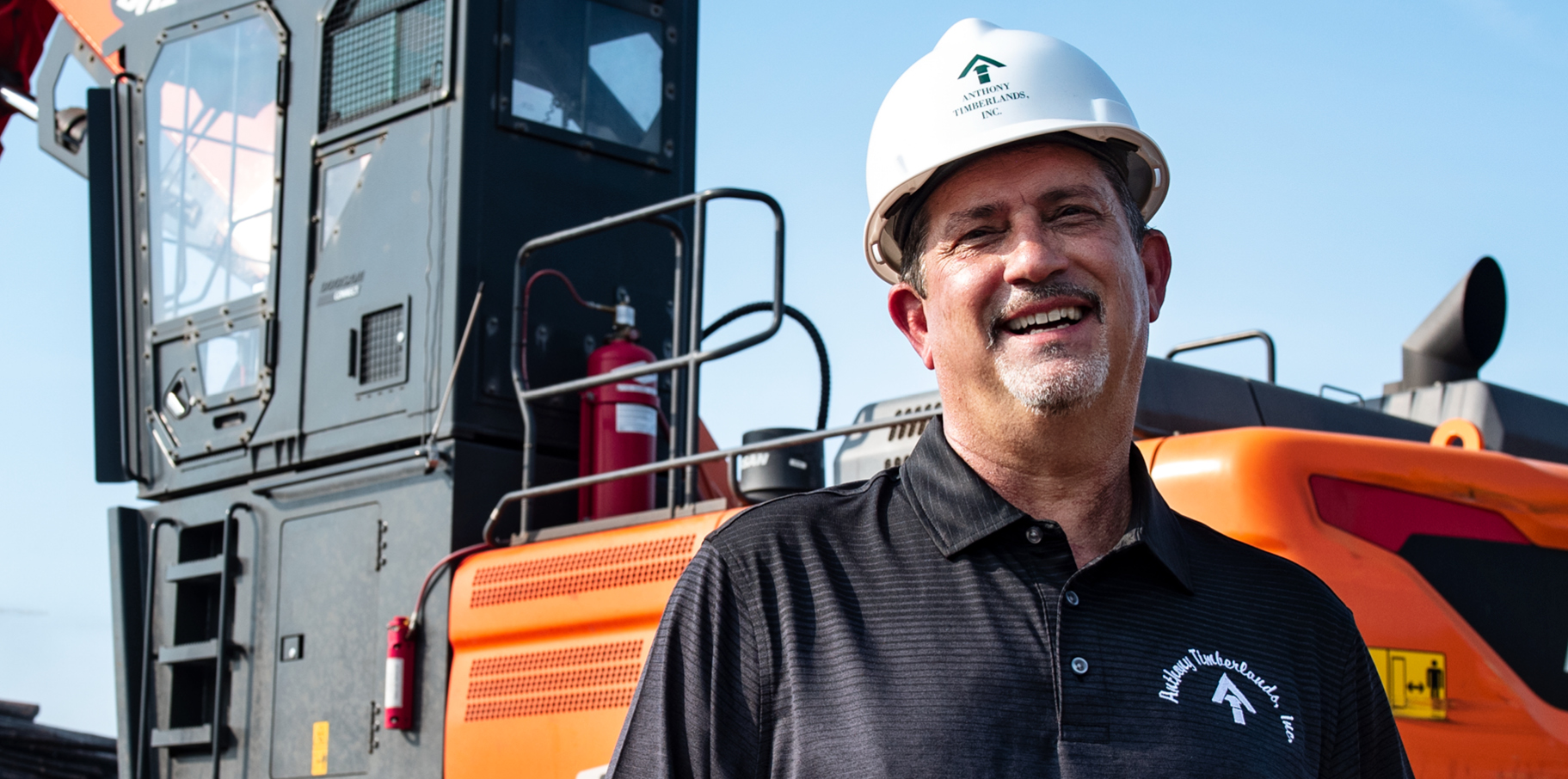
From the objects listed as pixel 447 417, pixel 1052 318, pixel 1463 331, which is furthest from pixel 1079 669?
pixel 1463 331

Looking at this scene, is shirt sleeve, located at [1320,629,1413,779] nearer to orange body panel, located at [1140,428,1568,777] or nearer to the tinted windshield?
orange body panel, located at [1140,428,1568,777]

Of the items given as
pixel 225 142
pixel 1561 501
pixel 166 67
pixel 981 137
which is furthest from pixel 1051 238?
pixel 166 67

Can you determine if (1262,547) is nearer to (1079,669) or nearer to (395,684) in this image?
(1079,669)

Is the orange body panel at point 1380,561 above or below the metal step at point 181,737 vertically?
above

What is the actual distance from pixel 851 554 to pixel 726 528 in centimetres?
14

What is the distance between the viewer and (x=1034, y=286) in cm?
181

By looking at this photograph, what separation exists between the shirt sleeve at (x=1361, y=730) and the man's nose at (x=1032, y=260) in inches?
23.1

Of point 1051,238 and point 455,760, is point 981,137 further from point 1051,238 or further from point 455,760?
point 455,760

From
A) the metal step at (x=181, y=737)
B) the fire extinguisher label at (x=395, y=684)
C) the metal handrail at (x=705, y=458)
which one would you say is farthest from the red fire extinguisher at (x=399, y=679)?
the metal step at (x=181, y=737)

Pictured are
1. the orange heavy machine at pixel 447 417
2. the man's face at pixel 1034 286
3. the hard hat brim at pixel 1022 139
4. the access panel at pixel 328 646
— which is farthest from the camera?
the access panel at pixel 328 646

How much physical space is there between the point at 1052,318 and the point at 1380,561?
1.73 m

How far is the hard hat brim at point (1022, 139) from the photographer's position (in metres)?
1.93

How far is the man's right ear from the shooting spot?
2.01m

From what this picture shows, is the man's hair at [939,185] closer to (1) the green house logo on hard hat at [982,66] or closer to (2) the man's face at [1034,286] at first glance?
(2) the man's face at [1034,286]
